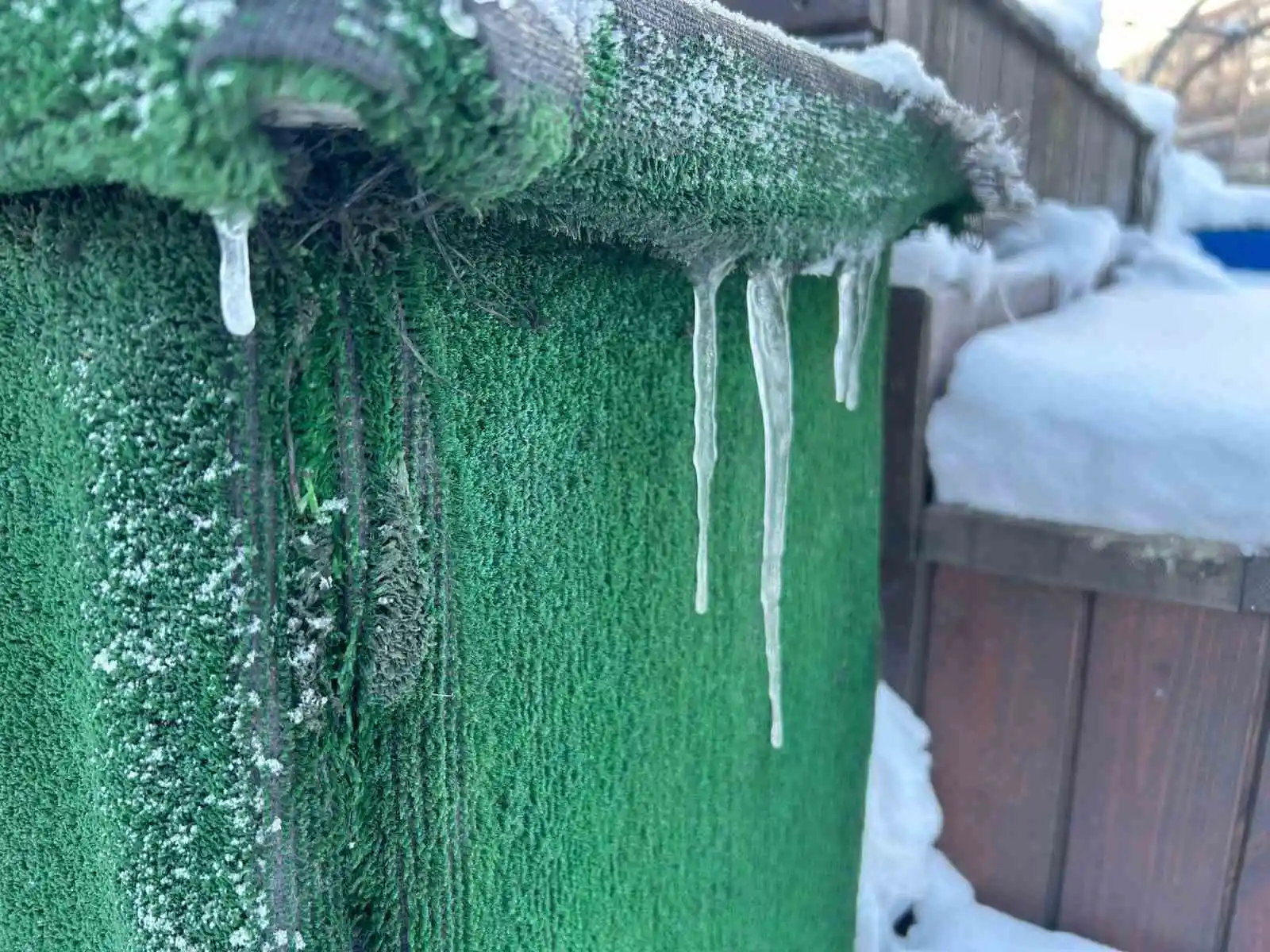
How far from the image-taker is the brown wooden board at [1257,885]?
5.04 feet

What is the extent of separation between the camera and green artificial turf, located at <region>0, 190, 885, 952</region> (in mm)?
651

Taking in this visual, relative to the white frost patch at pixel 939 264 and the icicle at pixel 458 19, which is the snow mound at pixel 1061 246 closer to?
the white frost patch at pixel 939 264

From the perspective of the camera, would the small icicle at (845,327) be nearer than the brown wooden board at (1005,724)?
Yes

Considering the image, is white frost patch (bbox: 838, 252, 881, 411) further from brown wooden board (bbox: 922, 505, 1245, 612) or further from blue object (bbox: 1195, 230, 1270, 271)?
blue object (bbox: 1195, 230, 1270, 271)

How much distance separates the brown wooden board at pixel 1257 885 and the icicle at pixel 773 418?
89 centimetres

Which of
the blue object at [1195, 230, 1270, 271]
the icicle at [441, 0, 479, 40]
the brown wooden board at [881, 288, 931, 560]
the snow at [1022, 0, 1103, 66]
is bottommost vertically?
the brown wooden board at [881, 288, 931, 560]

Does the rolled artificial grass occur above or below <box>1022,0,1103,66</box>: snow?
below

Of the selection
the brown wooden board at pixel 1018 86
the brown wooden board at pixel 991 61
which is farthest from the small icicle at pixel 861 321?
the brown wooden board at pixel 1018 86

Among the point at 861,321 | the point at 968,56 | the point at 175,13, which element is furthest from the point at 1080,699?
the point at 175,13

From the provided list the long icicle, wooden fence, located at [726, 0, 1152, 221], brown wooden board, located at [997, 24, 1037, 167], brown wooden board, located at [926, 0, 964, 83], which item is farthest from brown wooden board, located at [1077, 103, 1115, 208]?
the long icicle

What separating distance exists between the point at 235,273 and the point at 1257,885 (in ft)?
6.03

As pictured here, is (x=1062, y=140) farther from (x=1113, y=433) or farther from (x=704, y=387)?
(x=704, y=387)

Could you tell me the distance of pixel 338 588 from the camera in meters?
0.70

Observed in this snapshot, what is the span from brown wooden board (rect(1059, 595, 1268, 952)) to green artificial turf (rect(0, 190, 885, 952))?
0.95 meters
